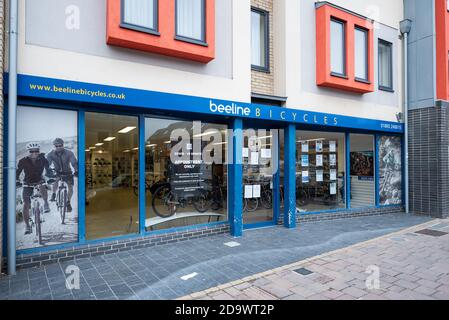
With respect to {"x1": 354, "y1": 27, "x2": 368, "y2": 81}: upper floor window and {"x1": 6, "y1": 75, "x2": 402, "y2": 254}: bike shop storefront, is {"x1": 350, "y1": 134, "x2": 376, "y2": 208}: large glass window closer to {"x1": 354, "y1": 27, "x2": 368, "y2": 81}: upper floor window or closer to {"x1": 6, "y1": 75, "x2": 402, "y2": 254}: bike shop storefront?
{"x1": 6, "y1": 75, "x2": 402, "y2": 254}: bike shop storefront

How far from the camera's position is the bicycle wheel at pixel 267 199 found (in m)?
7.59

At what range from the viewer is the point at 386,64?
1004cm

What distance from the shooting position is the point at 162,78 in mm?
5738

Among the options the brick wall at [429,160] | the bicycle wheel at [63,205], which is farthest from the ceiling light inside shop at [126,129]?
the brick wall at [429,160]

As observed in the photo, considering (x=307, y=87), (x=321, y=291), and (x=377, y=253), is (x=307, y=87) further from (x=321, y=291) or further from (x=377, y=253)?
(x=321, y=291)

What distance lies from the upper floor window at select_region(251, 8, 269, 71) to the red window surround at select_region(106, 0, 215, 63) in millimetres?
1706

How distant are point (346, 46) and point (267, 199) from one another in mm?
4942

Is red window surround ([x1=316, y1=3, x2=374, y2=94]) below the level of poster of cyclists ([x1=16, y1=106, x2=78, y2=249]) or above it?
above

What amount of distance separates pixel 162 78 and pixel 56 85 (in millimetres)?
1870

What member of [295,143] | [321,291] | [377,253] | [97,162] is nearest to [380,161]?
[295,143]

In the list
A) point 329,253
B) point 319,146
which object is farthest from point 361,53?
point 329,253

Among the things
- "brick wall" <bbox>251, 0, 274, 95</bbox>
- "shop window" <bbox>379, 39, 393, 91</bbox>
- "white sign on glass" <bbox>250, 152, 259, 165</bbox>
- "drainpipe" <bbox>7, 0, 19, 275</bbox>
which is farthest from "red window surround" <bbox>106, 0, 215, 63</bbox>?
"shop window" <bbox>379, 39, 393, 91</bbox>

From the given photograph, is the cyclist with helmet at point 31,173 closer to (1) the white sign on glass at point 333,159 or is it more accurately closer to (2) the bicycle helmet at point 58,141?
(2) the bicycle helmet at point 58,141

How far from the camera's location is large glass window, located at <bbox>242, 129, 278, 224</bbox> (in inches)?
286
